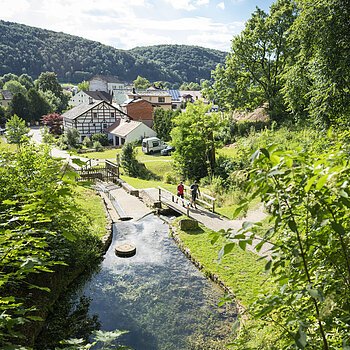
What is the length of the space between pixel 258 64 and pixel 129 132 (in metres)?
19.2

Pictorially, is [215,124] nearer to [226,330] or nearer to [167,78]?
[226,330]

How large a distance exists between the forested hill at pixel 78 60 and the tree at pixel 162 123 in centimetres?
10889

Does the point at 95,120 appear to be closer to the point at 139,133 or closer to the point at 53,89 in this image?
the point at 139,133

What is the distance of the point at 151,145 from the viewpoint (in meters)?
37.3

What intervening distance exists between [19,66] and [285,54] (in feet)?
428

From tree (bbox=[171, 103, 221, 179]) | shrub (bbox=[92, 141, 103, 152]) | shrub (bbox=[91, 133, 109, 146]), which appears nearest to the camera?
tree (bbox=[171, 103, 221, 179])

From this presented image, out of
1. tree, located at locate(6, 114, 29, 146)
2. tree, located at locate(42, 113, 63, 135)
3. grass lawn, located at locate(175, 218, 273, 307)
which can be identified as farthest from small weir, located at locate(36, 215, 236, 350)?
tree, located at locate(42, 113, 63, 135)

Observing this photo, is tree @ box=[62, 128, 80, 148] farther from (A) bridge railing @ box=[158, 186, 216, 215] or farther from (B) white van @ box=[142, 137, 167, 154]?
(A) bridge railing @ box=[158, 186, 216, 215]

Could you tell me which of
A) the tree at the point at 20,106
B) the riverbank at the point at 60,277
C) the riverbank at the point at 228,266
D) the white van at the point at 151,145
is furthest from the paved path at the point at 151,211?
the tree at the point at 20,106

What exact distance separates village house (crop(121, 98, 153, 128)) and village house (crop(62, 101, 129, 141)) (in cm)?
138

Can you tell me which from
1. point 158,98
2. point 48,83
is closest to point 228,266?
point 158,98

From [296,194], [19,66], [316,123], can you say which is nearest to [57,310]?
[296,194]

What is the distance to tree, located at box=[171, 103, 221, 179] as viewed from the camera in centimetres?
2192

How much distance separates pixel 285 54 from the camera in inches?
1180
